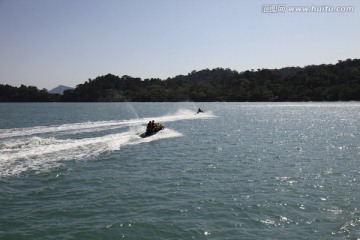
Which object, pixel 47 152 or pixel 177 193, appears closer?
pixel 177 193

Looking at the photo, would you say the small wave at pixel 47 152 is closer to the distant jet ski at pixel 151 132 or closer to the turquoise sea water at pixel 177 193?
the turquoise sea water at pixel 177 193

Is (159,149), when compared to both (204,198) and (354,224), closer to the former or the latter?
(204,198)

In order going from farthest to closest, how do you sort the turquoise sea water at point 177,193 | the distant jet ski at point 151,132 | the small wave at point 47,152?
the distant jet ski at point 151,132 < the small wave at point 47,152 < the turquoise sea water at point 177,193

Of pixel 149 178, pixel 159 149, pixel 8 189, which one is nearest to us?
pixel 8 189

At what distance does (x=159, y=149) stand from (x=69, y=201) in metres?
20.6

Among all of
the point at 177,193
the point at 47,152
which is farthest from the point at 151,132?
the point at 177,193

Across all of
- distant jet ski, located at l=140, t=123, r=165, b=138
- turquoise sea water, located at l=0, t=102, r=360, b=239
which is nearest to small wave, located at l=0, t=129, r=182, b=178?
turquoise sea water, located at l=0, t=102, r=360, b=239

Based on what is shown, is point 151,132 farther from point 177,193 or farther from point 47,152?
point 177,193

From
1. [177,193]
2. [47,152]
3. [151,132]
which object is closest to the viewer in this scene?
[177,193]

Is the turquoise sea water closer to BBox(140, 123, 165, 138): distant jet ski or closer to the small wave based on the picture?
the small wave

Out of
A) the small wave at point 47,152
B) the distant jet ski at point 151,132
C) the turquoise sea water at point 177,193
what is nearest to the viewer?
the turquoise sea water at point 177,193

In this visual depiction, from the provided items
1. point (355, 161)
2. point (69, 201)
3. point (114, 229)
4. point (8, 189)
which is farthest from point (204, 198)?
point (355, 161)

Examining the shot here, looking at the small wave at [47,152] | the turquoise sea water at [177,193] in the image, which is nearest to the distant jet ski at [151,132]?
the small wave at [47,152]

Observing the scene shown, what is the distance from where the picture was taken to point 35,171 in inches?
1018
